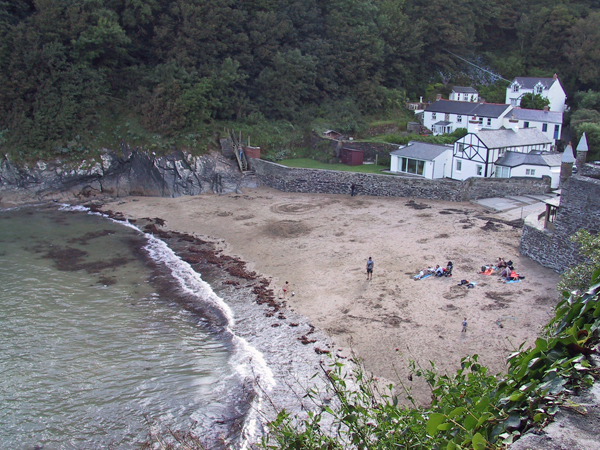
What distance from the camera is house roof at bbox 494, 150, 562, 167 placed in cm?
2758

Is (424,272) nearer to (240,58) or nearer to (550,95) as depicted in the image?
(240,58)

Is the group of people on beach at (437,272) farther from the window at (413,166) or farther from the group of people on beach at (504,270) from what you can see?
the window at (413,166)

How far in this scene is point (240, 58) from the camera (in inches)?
1428

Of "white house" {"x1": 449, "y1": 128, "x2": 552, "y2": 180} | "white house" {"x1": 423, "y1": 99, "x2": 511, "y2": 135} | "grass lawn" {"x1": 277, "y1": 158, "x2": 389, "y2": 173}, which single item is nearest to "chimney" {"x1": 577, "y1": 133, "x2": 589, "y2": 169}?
"white house" {"x1": 449, "y1": 128, "x2": 552, "y2": 180}

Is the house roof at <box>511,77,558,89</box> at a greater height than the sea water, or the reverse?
the house roof at <box>511,77,558,89</box>

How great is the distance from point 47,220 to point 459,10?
41.3 m

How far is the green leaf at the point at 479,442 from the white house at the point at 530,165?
28.1 m

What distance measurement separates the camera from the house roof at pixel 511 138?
2886 cm

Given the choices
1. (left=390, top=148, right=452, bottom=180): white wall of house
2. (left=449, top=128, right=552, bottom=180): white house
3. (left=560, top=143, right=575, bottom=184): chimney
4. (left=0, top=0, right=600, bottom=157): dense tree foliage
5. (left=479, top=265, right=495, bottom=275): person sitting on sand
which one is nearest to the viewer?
(left=479, top=265, right=495, bottom=275): person sitting on sand

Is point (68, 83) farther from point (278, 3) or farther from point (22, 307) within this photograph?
point (22, 307)

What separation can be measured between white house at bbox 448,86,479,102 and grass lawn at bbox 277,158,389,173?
46.1ft

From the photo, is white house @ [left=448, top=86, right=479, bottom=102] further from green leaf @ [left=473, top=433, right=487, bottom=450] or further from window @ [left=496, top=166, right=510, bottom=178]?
green leaf @ [left=473, top=433, right=487, bottom=450]

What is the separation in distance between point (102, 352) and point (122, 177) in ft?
67.5

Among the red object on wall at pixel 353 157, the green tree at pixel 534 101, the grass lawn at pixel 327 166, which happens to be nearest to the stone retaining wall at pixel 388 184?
the grass lawn at pixel 327 166
